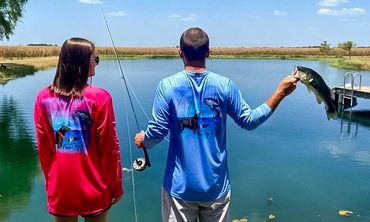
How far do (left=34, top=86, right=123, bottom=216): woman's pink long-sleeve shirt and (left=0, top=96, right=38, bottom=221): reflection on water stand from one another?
5784mm

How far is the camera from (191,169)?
3.07 metres

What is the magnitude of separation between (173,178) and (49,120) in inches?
40.0

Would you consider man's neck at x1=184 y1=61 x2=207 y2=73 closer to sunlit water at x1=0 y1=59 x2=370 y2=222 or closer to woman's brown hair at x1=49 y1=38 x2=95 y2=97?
woman's brown hair at x1=49 y1=38 x2=95 y2=97

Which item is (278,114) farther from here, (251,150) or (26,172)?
(26,172)

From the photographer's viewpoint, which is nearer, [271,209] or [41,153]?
[41,153]

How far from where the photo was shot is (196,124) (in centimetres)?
305

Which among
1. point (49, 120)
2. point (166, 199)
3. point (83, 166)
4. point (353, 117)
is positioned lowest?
point (353, 117)

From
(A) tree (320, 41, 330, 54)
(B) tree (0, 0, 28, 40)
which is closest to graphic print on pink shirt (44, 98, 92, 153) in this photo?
(B) tree (0, 0, 28, 40)

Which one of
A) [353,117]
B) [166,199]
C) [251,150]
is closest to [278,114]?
[353,117]

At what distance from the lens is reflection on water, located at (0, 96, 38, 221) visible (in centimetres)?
925

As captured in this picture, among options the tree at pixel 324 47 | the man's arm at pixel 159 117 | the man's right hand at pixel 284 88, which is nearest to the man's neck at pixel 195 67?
the man's arm at pixel 159 117

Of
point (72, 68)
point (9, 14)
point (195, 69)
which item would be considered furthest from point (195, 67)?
point (9, 14)

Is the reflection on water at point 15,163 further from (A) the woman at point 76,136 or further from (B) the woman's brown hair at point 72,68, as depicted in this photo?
(B) the woman's brown hair at point 72,68

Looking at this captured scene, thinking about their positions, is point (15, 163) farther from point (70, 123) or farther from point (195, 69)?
point (195, 69)
